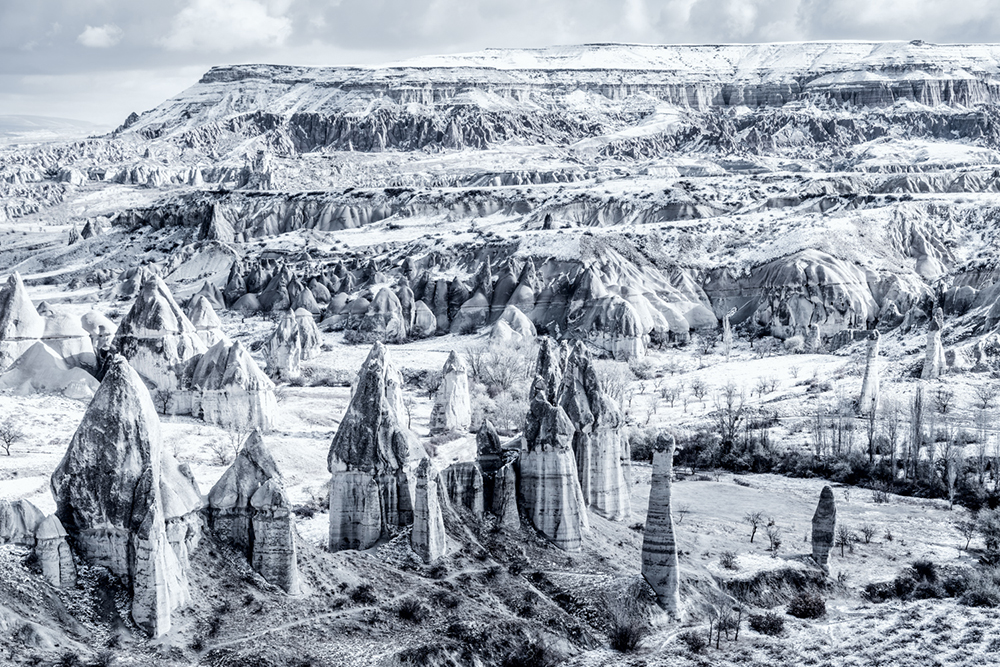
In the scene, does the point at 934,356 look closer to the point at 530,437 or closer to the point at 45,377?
the point at 530,437

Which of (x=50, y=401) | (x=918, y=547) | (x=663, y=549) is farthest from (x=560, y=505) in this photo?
(x=50, y=401)

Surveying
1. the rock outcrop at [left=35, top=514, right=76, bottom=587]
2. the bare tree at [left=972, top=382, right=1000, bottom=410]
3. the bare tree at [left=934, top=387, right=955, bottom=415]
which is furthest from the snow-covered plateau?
the bare tree at [left=972, top=382, right=1000, bottom=410]

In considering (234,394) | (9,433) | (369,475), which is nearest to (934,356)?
(234,394)

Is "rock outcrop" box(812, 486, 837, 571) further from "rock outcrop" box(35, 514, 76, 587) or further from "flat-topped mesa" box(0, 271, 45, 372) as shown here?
"flat-topped mesa" box(0, 271, 45, 372)

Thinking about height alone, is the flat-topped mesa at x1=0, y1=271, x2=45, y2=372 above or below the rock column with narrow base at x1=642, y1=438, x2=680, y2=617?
above

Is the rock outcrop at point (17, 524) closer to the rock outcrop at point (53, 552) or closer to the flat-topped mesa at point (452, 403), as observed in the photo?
the rock outcrop at point (53, 552)

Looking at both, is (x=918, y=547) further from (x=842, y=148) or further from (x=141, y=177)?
(x=141, y=177)

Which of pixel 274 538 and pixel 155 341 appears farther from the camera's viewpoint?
pixel 155 341
